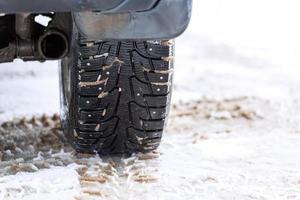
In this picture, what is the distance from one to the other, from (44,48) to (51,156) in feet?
1.69

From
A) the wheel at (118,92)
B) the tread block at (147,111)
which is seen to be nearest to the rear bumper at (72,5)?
the wheel at (118,92)

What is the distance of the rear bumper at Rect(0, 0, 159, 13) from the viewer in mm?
1995

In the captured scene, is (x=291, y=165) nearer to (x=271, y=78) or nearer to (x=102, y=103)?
(x=102, y=103)

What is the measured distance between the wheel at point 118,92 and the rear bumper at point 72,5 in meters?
0.77

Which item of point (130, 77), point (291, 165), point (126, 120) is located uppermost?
point (130, 77)

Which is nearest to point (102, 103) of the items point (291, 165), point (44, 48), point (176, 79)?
point (44, 48)

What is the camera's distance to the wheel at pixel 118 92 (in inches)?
114

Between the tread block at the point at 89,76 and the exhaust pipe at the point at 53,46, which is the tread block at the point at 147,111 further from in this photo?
the exhaust pipe at the point at 53,46

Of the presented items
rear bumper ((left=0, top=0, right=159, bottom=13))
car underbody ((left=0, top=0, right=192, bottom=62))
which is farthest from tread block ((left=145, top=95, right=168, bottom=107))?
rear bumper ((left=0, top=0, right=159, bottom=13))

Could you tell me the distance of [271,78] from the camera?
5984 millimetres

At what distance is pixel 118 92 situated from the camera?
9.75 feet

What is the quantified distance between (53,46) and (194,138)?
106 centimetres

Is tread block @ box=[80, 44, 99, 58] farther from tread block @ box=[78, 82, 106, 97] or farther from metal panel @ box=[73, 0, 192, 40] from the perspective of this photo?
metal panel @ box=[73, 0, 192, 40]

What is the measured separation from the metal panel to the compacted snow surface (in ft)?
2.41
